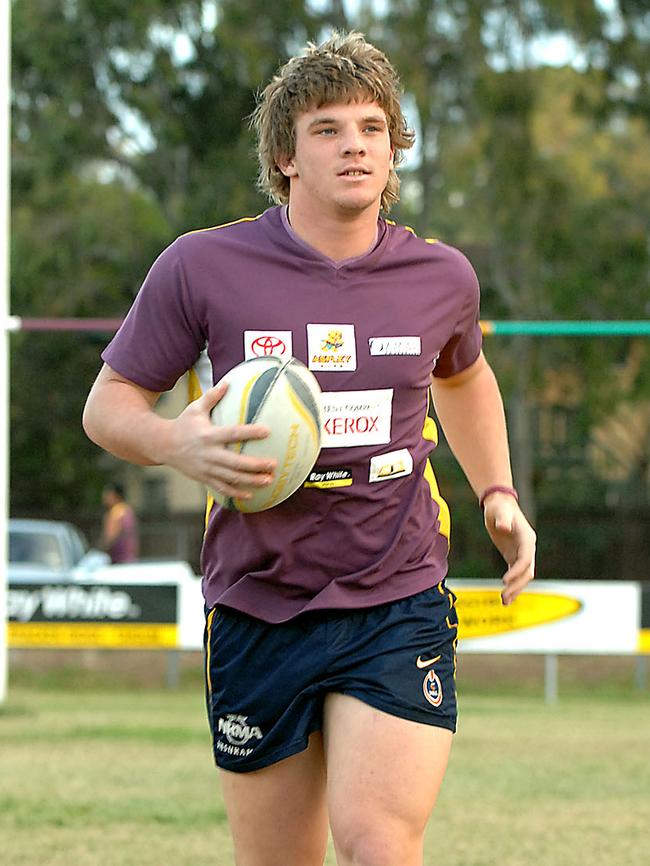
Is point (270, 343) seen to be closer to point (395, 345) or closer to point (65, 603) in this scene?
point (395, 345)

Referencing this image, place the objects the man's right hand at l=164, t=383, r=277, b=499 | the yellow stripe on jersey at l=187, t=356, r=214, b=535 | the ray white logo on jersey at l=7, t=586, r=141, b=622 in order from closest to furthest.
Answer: the man's right hand at l=164, t=383, r=277, b=499, the yellow stripe on jersey at l=187, t=356, r=214, b=535, the ray white logo on jersey at l=7, t=586, r=141, b=622

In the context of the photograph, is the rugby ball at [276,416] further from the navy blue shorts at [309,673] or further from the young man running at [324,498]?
the navy blue shorts at [309,673]

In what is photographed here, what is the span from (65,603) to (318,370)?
492 inches

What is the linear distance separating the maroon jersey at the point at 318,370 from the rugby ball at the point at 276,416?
0.11 metres

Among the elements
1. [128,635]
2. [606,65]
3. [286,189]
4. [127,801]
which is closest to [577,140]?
[606,65]

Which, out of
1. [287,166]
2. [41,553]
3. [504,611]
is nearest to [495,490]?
[287,166]

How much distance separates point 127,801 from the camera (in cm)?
775

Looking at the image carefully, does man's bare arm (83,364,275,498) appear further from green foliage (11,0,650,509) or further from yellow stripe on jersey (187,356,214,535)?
green foliage (11,0,650,509)

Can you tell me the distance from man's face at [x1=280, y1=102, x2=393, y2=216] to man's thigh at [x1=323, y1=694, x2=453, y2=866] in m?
1.08

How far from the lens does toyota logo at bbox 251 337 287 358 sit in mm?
3566

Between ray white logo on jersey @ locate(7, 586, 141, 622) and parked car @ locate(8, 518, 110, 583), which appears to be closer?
ray white logo on jersey @ locate(7, 586, 141, 622)

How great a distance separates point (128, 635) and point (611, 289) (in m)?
15.1

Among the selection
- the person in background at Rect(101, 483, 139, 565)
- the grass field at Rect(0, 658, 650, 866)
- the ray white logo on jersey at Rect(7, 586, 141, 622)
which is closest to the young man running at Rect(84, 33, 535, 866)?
the grass field at Rect(0, 658, 650, 866)

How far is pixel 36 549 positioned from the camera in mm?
21266
